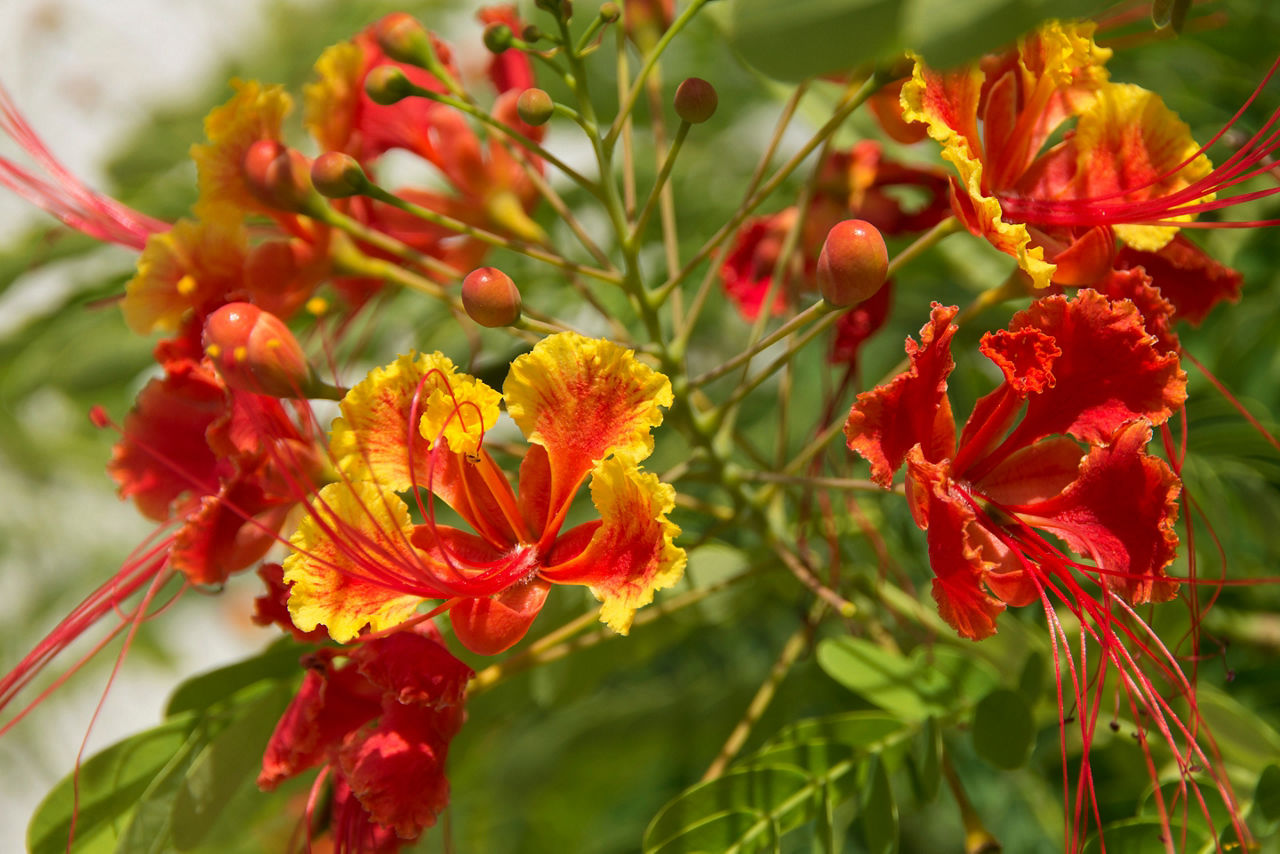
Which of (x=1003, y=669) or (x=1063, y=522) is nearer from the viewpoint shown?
(x=1063, y=522)

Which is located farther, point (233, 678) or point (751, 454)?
point (751, 454)

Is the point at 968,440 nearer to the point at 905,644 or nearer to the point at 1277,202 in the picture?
the point at 905,644

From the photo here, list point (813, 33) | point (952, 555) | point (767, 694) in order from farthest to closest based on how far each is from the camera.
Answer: point (767, 694) < point (952, 555) < point (813, 33)

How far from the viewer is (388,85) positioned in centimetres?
103

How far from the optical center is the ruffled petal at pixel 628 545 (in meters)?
0.90

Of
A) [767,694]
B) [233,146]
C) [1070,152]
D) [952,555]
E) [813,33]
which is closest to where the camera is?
[813,33]

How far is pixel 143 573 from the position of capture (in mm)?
1247

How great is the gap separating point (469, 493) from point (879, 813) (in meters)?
0.55

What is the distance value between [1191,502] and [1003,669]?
0.98 feet

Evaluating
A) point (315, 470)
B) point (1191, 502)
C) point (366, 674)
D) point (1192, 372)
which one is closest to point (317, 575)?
point (366, 674)

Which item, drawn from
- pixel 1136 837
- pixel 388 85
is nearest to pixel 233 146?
pixel 388 85

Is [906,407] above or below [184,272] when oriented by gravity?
below

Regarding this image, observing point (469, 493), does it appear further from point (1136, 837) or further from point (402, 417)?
point (1136, 837)

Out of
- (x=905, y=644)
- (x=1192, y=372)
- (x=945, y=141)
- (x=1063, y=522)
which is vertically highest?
(x=945, y=141)
